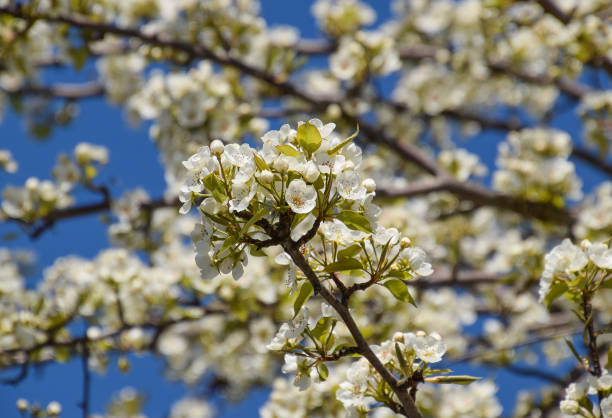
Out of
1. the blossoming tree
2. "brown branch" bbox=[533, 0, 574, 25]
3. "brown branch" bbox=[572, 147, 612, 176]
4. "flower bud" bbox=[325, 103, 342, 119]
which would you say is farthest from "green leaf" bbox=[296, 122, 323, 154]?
"brown branch" bbox=[572, 147, 612, 176]

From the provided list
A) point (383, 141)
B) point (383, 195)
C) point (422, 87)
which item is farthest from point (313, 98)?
point (422, 87)

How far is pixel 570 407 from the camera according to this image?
1637 mm

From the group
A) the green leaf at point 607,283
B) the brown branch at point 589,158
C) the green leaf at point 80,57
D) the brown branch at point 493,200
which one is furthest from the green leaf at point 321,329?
the brown branch at point 589,158

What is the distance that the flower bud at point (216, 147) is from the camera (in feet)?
4.59

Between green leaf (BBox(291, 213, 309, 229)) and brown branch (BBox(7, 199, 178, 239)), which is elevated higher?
brown branch (BBox(7, 199, 178, 239))

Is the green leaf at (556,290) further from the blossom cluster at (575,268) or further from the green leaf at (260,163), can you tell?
the green leaf at (260,163)

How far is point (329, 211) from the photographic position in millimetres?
1421

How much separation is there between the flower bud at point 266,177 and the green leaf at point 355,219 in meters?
0.18

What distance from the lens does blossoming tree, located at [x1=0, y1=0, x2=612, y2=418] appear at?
1456mm

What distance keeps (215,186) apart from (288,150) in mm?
181

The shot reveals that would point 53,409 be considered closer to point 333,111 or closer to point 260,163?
point 260,163

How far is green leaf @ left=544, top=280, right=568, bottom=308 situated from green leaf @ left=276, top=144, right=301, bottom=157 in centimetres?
85

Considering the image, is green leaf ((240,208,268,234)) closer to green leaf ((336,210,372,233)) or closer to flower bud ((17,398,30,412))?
green leaf ((336,210,372,233))

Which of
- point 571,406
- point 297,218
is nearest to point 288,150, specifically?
point 297,218
